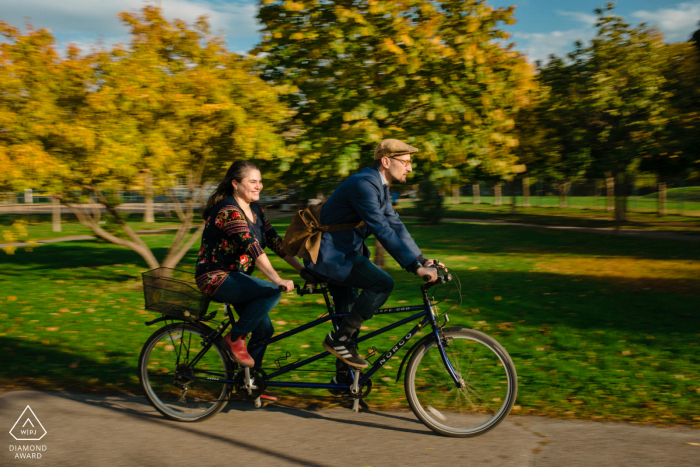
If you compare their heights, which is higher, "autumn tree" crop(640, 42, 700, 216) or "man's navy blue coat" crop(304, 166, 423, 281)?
"autumn tree" crop(640, 42, 700, 216)

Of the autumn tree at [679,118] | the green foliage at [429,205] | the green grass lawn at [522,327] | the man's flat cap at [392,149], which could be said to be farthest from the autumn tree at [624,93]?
the man's flat cap at [392,149]

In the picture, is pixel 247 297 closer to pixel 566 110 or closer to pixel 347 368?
pixel 347 368

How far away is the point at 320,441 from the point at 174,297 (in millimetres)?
1432

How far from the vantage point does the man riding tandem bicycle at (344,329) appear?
3.76m

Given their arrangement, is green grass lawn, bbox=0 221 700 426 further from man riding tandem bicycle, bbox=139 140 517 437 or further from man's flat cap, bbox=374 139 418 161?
man's flat cap, bbox=374 139 418 161

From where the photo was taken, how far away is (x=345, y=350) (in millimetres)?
3953

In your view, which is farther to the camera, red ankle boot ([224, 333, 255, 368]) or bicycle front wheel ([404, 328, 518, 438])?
red ankle boot ([224, 333, 255, 368])

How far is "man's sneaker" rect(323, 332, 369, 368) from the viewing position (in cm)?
394

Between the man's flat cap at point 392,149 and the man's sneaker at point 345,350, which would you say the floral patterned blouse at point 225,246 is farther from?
the man's flat cap at point 392,149

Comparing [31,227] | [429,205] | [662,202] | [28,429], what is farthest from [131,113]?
[662,202]

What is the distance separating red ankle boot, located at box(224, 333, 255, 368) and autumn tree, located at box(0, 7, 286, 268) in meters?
4.84

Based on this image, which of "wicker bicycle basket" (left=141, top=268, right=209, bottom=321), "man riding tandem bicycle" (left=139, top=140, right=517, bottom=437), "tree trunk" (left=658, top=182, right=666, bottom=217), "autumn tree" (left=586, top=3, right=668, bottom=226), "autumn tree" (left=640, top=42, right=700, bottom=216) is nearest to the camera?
"man riding tandem bicycle" (left=139, top=140, right=517, bottom=437)

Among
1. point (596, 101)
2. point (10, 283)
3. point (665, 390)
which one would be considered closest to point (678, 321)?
point (665, 390)

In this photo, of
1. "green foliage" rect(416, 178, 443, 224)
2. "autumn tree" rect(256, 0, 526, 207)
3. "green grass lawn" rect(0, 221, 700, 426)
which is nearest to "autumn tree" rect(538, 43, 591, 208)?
"green grass lawn" rect(0, 221, 700, 426)
